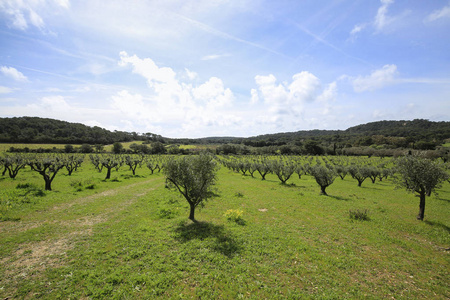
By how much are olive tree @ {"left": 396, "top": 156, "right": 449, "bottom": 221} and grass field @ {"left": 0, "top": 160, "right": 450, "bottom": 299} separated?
4.10 meters

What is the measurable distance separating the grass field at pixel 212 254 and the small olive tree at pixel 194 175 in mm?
3364

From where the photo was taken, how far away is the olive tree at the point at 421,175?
67.1 feet

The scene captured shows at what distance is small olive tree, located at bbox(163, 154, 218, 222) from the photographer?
18781mm

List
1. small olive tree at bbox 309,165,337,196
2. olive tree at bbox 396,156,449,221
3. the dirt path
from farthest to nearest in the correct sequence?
small olive tree at bbox 309,165,337,196 → olive tree at bbox 396,156,449,221 → the dirt path

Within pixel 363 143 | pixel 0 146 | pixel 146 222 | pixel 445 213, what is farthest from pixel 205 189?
pixel 363 143

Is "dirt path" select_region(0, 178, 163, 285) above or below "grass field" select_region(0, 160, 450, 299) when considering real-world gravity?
below

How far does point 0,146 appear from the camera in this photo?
112m

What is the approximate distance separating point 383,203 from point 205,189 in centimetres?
3169

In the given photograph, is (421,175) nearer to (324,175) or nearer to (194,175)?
(324,175)

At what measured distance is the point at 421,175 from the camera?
2081cm

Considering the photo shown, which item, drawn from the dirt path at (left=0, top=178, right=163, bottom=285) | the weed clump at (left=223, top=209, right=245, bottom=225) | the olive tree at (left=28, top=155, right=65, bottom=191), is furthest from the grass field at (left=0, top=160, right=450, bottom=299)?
the olive tree at (left=28, top=155, right=65, bottom=191)

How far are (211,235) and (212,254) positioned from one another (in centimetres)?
304

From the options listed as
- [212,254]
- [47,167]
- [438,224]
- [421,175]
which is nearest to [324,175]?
[421,175]

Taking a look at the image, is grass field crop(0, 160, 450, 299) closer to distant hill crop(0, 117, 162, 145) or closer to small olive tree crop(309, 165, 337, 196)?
small olive tree crop(309, 165, 337, 196)
